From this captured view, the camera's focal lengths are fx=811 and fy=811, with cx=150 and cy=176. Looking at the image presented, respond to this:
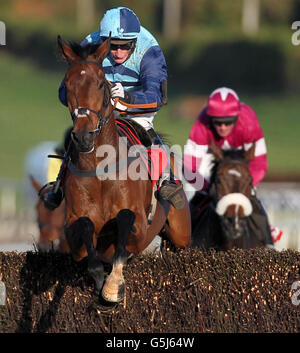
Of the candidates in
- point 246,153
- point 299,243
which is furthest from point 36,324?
point 299,243

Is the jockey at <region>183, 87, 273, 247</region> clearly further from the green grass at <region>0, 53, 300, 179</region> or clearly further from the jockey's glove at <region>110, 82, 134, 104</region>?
the green grass at <region>0, 53, 300, 179</region>

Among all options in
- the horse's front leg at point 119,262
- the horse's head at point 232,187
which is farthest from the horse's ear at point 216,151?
the horse's front leg at point 119,262

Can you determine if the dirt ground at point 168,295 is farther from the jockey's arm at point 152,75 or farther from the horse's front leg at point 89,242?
the jockey's arm at point 152,75

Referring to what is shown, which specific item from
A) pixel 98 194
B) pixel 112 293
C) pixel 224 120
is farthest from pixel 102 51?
pixel 224 120

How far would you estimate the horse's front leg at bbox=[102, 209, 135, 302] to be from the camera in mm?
4781

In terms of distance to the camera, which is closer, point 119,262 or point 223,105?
point 119,262

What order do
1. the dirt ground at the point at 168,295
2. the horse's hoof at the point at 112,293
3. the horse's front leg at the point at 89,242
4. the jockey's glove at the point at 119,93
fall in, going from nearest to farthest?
1. the horse's hoof at the point at 112,293
2. the horse's front leg at the point at 89,242
3. the jockey's glove at the point at 119,93
4. the dirt ground at the point at 168,295

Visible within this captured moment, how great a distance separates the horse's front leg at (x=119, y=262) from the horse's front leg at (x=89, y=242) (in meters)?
0.11

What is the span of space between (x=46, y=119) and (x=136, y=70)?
104 ft

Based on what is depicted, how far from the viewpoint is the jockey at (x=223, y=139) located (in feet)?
25.0

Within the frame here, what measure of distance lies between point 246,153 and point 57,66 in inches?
1323

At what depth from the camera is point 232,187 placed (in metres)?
7.32

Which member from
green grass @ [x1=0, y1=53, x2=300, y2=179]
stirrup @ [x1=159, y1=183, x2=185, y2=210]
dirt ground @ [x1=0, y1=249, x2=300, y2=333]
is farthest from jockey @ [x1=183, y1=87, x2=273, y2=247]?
green grass @ [x1=0, y1=53, x2=300, y2=179]

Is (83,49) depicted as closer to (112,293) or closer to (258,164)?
(112,293)
